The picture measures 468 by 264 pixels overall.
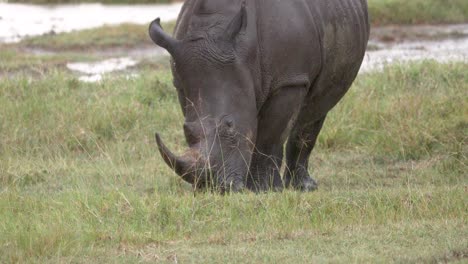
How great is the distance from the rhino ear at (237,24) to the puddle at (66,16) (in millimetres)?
13274

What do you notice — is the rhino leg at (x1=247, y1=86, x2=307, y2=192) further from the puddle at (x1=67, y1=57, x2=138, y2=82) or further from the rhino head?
the puddle at (x1=67, y1=57, x2=138, y2=82)

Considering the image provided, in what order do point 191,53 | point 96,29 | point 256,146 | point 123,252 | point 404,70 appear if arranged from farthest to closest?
point 96,29, point 404,70, point 256,146, point 191,53, point 123,252

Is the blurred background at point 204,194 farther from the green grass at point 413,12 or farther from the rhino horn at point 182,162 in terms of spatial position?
the green grass at point 413,12

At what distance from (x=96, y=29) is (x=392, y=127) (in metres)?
11.8

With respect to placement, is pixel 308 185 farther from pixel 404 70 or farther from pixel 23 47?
pixel 23 47

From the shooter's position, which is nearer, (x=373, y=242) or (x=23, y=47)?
(x=373, y=242)

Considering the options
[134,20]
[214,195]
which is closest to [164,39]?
[214,195]

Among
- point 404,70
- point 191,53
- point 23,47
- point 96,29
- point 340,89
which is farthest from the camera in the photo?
point 96,29

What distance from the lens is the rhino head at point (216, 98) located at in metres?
6.68

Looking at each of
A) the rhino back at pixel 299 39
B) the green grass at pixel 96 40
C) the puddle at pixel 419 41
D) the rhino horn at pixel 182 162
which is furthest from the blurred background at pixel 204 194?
the puddle at pixel 419 41

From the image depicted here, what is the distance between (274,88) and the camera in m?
7.13

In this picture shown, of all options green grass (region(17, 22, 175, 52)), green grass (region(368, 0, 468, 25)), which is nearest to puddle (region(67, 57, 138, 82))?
green grass (region(17, 22, 175, 52))

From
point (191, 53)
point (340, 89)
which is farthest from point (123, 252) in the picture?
point (340, 89)

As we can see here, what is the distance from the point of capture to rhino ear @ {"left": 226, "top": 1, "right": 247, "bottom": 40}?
6832 millimetres
